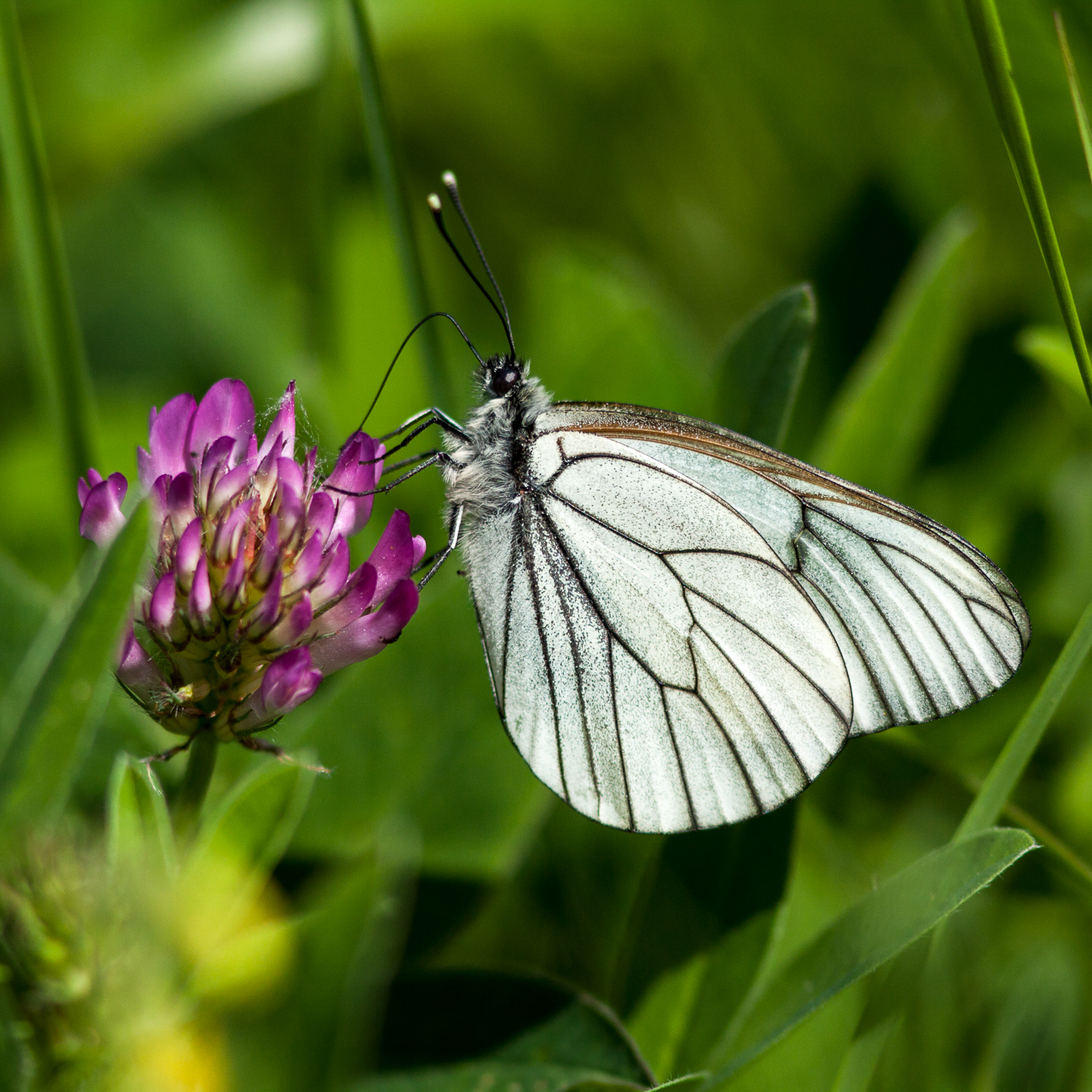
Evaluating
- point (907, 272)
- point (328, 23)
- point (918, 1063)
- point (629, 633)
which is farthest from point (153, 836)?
point (907, 272)

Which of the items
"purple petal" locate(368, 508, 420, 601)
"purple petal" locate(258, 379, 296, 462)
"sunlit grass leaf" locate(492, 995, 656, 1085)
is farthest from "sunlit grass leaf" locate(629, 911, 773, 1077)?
"purple petal" locate(258, 379, 296, 462)

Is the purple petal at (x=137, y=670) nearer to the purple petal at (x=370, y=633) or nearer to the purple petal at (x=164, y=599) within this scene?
the purple petal at (x=164, y=599)

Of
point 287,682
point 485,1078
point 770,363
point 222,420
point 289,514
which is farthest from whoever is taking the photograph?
point 770,363

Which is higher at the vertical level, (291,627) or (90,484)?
(90,484)

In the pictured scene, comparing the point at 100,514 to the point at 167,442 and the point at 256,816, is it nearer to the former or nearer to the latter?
the point at 167,442

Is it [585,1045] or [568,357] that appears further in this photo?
[568,357]

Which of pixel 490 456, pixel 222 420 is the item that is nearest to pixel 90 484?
pixel 222 420
